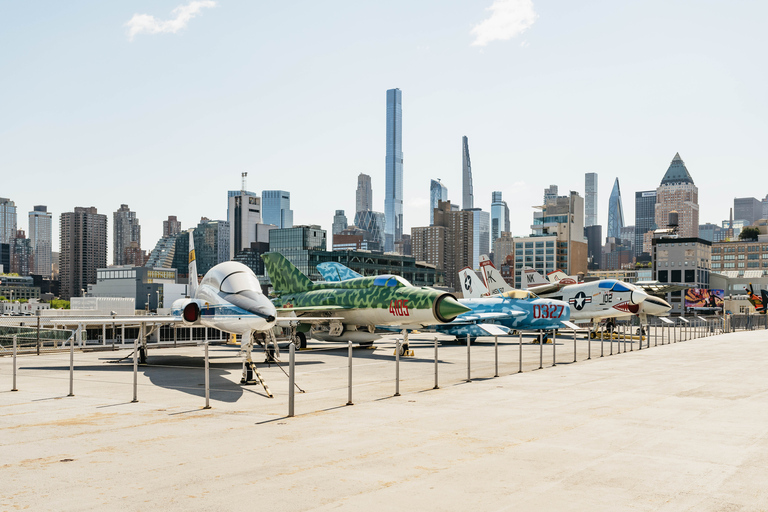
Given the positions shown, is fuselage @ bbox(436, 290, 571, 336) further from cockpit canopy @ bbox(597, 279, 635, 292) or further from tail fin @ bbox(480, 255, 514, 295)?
tail fin @ bbox(480, 255, 514, 295)

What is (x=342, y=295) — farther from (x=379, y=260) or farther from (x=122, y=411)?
(x=379, y=260)

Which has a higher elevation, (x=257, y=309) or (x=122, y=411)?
(x=257, y=309)

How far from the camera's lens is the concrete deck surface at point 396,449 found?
8.20 metres

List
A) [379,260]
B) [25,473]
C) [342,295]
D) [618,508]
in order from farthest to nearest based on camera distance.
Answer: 1. [379,260]
2. [342,295]
3. [25,473]
4. [618,508]

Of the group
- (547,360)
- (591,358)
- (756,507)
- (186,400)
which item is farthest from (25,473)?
(591,358)

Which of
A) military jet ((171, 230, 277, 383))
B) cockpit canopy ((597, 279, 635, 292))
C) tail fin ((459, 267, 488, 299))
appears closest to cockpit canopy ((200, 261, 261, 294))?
military jet ((171, 230, 277, 383))

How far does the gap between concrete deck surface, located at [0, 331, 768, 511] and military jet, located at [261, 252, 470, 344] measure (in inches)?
429

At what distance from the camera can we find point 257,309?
63.1ft

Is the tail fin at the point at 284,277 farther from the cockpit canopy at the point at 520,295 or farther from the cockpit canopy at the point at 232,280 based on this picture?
the cockpit canopy at the point at 232,280

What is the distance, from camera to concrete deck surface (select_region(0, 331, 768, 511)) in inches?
323

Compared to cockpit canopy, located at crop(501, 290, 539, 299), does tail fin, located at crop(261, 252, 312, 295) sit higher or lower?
higher

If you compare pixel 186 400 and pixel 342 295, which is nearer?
pixel 186 400

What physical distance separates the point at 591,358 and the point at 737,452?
19521 mm

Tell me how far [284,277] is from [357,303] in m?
8.00
